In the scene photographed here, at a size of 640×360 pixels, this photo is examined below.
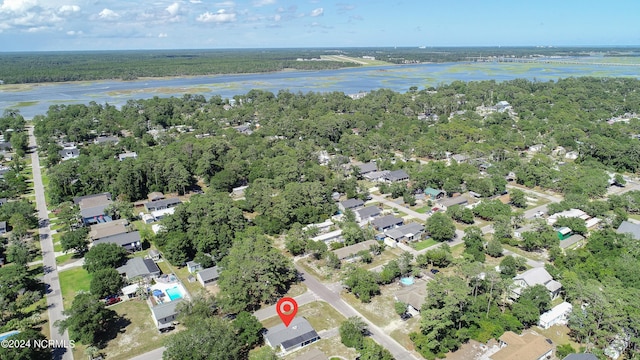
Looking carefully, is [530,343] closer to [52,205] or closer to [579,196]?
[579,196]

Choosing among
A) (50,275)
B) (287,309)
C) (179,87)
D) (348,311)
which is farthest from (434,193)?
(179,87)

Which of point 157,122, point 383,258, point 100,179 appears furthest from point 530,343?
point 157,122

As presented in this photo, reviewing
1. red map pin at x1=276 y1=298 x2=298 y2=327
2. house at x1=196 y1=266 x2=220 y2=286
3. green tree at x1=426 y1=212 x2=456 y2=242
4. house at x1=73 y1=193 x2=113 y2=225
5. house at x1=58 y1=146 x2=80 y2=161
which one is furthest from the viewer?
house at x1=58 y1=146 x2=80 y2=161

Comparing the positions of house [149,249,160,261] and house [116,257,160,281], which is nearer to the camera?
house [116,257,160,281]

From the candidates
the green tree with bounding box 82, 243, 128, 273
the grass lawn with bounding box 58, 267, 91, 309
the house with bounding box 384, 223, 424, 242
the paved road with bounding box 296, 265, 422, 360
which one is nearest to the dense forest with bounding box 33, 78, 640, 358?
the paved road with bounding box 296, 265, 422, 360

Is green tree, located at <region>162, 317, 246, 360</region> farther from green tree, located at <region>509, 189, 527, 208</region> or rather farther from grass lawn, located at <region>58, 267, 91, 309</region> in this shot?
green tree, located at <region>509, 189, 527, 208</region>

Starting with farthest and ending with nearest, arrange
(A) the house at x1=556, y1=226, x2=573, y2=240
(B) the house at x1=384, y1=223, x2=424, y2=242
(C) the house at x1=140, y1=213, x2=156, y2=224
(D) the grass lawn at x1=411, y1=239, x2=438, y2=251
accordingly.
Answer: (C) the house at x1=140, y1=213, x2=156, y2=224 → (B) the house at x1=384, y1=223, x2=424, y2=242 → (A) the house at x1=556, y1=226, x2=573, y2=240 → (D) the grass lawn at x1=411, y1=239, x2=438, y2=251
